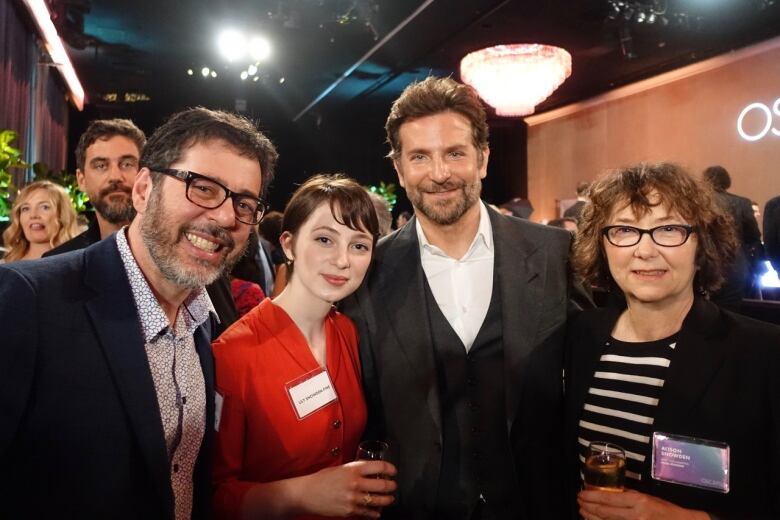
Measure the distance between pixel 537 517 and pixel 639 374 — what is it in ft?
2.11

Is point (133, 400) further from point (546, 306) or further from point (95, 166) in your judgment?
point (95, 166)

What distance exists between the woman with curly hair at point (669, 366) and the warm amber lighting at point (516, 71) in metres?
6.68

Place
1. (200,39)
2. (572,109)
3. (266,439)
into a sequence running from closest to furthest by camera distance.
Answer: (266,439)
(200,39)
(572,109)

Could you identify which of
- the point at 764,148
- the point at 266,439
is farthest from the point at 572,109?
the point at 266,439

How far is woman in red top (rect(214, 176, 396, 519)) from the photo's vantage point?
4.90 ft

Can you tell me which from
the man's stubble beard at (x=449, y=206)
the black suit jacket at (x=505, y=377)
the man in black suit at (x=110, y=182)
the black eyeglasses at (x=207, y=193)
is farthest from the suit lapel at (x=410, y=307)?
the man in black suit at (x=110, y=182)

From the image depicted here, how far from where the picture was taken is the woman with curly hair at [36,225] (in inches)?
157

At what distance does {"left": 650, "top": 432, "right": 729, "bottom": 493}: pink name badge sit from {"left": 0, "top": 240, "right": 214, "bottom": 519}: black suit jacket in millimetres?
1196

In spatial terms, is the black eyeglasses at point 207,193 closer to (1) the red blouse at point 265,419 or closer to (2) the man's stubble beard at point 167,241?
(2) the man's stubble beard at point 167,241

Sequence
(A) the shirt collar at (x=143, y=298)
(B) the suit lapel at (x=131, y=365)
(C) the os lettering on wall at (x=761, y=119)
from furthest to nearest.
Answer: (C) the os lettering on wall at (x=761, y=119)
(A) the shirt collar at (x=143, y=298)
(B) the suit lapel at (x=131, y=365)

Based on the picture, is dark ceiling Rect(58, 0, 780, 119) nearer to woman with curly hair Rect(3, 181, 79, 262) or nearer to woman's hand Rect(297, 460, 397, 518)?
woman with curly hair Rect(3, 181, 79, 262)

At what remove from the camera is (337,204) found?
1.84 m

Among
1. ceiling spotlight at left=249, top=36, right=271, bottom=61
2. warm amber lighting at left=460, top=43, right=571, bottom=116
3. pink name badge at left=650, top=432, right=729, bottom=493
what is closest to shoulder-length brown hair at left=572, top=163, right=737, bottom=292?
pink name badge at left=650, top=432, right=729, bottom=493

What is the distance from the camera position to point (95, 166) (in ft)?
8.83
